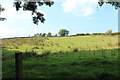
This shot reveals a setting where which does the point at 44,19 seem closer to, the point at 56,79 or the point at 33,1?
the point at 33,1

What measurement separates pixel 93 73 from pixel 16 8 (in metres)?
6.98

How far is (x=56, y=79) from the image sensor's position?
26.1ft

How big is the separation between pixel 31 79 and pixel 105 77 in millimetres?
3417

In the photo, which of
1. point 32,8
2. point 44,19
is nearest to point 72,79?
point 44,19

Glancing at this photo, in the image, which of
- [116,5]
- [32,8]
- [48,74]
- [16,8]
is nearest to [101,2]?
[116,5]

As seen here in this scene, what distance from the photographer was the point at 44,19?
12.2 meters

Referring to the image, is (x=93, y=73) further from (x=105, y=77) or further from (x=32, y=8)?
(x=32, y=8)

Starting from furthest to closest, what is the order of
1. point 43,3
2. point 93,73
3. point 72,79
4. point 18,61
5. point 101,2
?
point 101,2
point 43,3
point 93,73
point 72,79
point 18,61

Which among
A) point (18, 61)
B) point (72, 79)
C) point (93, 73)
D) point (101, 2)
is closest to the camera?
point (18, 61)

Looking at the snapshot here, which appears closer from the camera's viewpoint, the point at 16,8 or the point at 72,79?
the point at 72,79

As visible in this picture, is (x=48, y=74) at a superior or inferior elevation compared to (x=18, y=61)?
inferior

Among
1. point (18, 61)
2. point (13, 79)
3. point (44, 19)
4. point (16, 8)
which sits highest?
point (16, 8)

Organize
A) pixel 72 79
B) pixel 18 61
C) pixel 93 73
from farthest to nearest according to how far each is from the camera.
Result: 1. pixel 93 73
2. pixel 72 79
3. pixel 18 61

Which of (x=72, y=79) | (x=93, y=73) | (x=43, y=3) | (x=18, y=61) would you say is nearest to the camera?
(x=18, y=61)
